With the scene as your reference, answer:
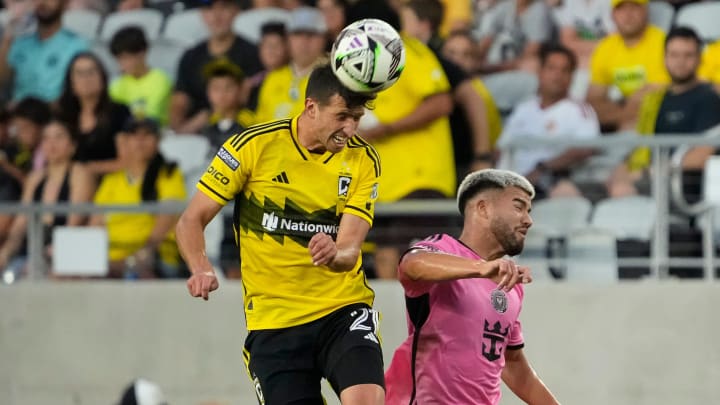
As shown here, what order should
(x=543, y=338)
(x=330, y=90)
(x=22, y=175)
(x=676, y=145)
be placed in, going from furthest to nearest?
(x=22, y=175) < (x=543, y=338) < (x=676, y=145) < (x=330, y=90)

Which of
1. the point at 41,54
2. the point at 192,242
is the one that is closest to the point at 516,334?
the point at 192,242

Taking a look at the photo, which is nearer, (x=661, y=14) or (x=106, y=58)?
(x=661, y=14)

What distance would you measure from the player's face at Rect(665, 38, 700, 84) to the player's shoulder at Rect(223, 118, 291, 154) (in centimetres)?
467

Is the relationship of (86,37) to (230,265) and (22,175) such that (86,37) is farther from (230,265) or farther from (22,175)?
(230,265)

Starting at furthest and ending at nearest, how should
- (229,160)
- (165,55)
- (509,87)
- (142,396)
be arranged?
(165,55)
(509,87)
(142,396)
(229,160)

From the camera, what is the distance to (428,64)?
9984 millimetres

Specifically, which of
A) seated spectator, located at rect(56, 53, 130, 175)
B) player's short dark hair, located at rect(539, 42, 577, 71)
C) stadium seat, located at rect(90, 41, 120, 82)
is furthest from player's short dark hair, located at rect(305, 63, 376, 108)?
stadium seat, located at rect(90, 41, 120, 82)

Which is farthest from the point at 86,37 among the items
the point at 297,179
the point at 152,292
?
the point at 297,179

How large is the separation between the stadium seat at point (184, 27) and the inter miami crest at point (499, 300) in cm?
635

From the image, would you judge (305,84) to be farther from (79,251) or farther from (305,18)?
(79,251)

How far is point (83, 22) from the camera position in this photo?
1250 centimetres

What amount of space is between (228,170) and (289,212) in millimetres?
314

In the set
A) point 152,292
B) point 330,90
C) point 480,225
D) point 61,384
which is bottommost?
point 61,384

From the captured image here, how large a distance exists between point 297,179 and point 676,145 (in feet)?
14.2
